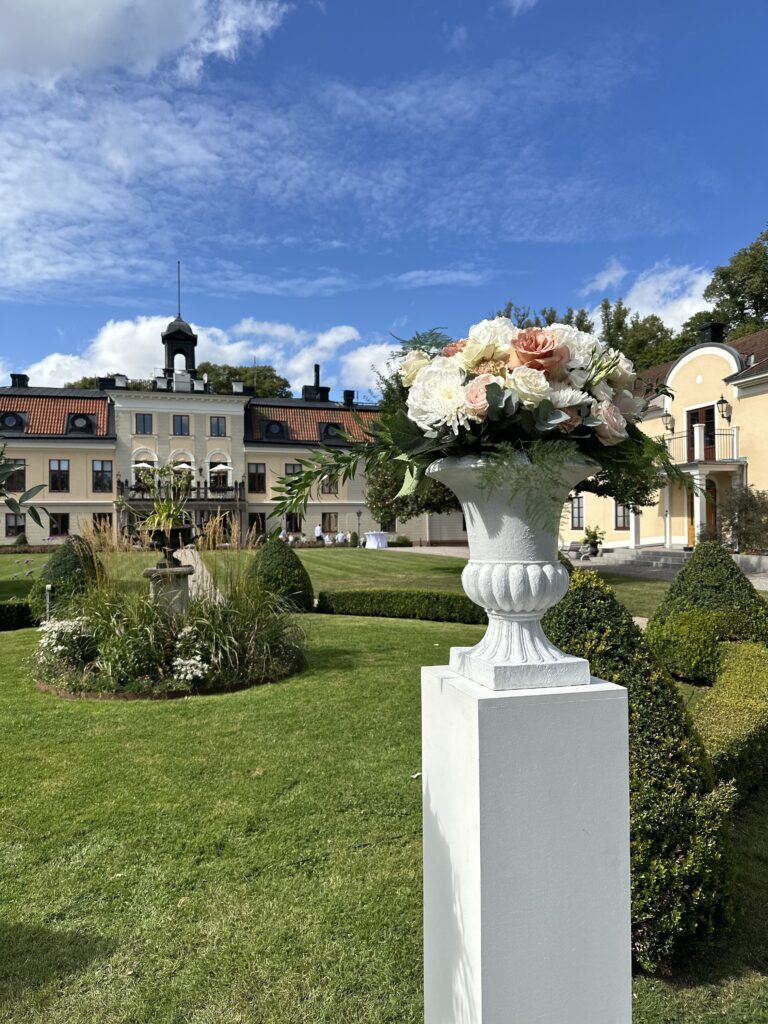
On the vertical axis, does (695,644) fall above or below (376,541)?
below

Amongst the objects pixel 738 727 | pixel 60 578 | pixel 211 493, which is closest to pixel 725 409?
pixel 738 727

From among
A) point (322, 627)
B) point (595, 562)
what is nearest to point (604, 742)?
point (322, 627)

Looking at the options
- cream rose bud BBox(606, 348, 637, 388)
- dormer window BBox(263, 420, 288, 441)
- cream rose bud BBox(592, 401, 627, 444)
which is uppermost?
dormer window BBox(263, 420, 288, 441)

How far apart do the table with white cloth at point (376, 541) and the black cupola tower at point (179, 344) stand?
1537 centimetres

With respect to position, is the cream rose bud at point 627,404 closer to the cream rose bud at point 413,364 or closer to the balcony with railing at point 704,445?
the cream rose bud at point 413,364

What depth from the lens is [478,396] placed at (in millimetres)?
1682

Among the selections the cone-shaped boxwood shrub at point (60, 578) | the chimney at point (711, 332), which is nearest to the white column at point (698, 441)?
the chimney at point (711, 332)

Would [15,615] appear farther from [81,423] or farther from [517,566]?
[81,423]

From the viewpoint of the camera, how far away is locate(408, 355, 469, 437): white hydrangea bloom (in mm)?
1723

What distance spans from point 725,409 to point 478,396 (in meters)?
22.3

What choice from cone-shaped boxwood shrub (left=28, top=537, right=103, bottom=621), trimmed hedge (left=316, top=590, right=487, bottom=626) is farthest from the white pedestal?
trimmed hedge (left=316, top=590, right=487, bottom=626)

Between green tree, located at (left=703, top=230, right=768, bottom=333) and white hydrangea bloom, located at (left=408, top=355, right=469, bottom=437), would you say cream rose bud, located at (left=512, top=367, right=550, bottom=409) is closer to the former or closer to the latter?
white hydrangea bloom, located at (left=408, top=355, right=469, bottom=437)

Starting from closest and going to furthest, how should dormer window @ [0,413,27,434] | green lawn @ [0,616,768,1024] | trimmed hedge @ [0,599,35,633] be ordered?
green lawn @ [0,616,768,1024] < trimmed hedge @ [0,599,35,633] < dormer window @ [0,413,27,434]

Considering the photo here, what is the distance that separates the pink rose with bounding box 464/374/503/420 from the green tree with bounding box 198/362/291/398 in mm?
48166
